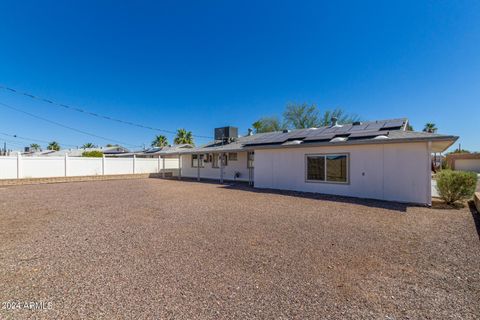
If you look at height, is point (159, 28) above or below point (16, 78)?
above

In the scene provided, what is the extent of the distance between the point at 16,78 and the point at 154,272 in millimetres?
23047

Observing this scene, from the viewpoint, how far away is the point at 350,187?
9.81m

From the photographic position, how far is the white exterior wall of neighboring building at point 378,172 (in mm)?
8336

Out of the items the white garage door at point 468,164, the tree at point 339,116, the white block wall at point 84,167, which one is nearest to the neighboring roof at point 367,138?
the white block wall at point 84,167

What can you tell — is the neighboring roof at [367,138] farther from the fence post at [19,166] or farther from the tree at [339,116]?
the tree at [339,116]

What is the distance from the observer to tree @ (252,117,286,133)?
106 feet

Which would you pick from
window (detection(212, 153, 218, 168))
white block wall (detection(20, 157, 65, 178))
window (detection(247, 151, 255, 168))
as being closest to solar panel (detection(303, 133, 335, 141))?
window (detection(247, 151, 255, 168))

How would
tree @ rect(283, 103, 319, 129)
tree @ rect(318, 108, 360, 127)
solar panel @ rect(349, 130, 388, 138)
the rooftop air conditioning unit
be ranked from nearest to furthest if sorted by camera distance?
solar panel @ rect(349, 130, 388, 138) < the rooftop air conditioning unit < tree @ rect(318, 108, 360, 127) < tree @ rect(283, 103, 319, 129)

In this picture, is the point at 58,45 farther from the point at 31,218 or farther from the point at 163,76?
the point at 31,218

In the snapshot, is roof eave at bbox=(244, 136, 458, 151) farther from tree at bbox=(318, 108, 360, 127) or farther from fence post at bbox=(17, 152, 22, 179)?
tree at bbox=(318, 108, 360, 127)

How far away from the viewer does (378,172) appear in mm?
9148

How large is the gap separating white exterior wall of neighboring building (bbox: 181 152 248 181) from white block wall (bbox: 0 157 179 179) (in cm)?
388

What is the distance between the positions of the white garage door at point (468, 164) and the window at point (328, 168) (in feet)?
109

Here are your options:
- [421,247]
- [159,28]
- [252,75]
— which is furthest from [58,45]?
[421,247]
